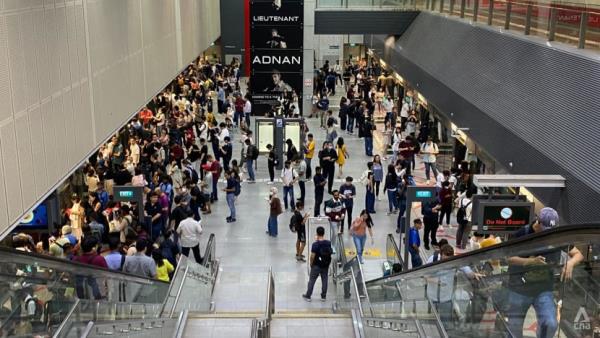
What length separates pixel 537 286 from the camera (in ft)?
16.6

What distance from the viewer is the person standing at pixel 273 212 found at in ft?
50.6

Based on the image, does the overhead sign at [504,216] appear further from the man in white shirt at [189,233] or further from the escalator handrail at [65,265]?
the escalator handrail at [65,265]

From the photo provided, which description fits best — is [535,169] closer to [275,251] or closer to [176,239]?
[275,251]

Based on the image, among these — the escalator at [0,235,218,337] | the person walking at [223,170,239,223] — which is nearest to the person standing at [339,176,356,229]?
the person walking at [223,170,239,223]

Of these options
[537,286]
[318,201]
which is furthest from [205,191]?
[537,286]

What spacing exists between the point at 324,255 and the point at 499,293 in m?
6.63

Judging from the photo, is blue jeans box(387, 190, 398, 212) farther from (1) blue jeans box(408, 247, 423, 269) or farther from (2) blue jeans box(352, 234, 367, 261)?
(1) blue jeans box(408, 247, 423, 269)

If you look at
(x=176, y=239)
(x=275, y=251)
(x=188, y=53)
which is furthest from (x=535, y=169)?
(x=188, y=53)

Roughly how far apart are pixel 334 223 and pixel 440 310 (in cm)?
792

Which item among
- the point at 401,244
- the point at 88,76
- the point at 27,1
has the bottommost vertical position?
the point at 401,244

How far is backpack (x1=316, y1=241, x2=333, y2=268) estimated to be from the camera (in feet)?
40.1

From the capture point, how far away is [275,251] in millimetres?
15125

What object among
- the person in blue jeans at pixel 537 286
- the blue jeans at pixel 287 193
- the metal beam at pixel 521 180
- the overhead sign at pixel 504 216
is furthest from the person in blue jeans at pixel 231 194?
the person in blue jeans at pixel 537 286

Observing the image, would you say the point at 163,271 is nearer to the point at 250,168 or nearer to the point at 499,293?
the point at 499,293
